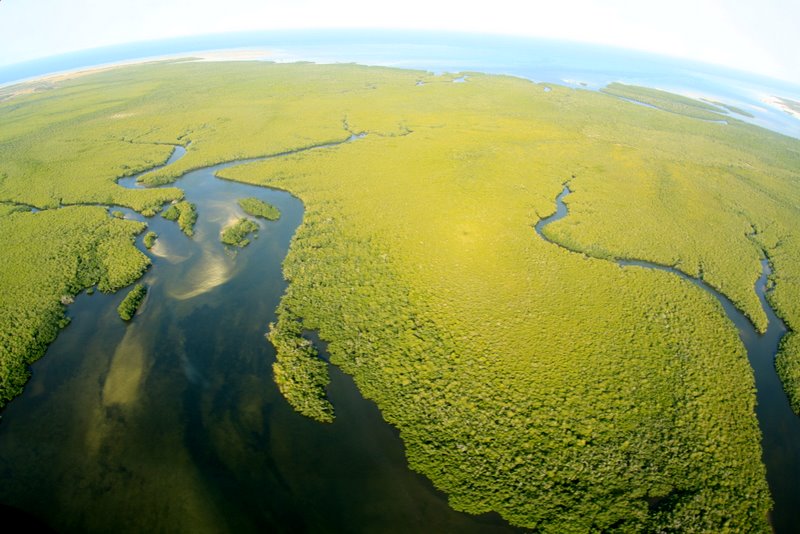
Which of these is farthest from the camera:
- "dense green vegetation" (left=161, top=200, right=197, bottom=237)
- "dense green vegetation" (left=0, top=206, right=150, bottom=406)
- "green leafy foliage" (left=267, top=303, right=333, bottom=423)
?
"dense green vegetation" (left=161, top=200, right=197, bottom=237)

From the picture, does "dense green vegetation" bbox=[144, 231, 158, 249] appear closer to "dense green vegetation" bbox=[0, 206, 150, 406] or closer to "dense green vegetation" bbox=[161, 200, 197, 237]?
"dense green vegetation" bbox=[0, 206, 150, 406]

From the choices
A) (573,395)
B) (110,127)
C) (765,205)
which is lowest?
(573,395)

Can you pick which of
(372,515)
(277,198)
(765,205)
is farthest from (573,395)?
(765,205)

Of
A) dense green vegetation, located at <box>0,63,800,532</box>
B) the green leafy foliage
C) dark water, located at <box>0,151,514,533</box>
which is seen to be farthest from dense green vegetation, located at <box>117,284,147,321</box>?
the green leafy foliage

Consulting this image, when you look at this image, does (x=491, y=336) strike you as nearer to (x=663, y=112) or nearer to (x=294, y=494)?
(x=294, y=494)

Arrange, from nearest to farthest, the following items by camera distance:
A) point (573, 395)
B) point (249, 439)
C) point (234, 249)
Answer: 1. point (249, 439)
2. point (573, 395)
3. point (234, 249)

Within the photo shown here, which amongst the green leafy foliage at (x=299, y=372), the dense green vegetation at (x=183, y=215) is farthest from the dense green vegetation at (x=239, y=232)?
the green leafy foliage at (x=299, y=372)

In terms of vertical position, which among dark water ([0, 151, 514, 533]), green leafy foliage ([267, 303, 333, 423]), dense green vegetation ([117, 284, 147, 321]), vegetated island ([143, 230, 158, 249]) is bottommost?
dark water ([0, 151, 514, 533])
